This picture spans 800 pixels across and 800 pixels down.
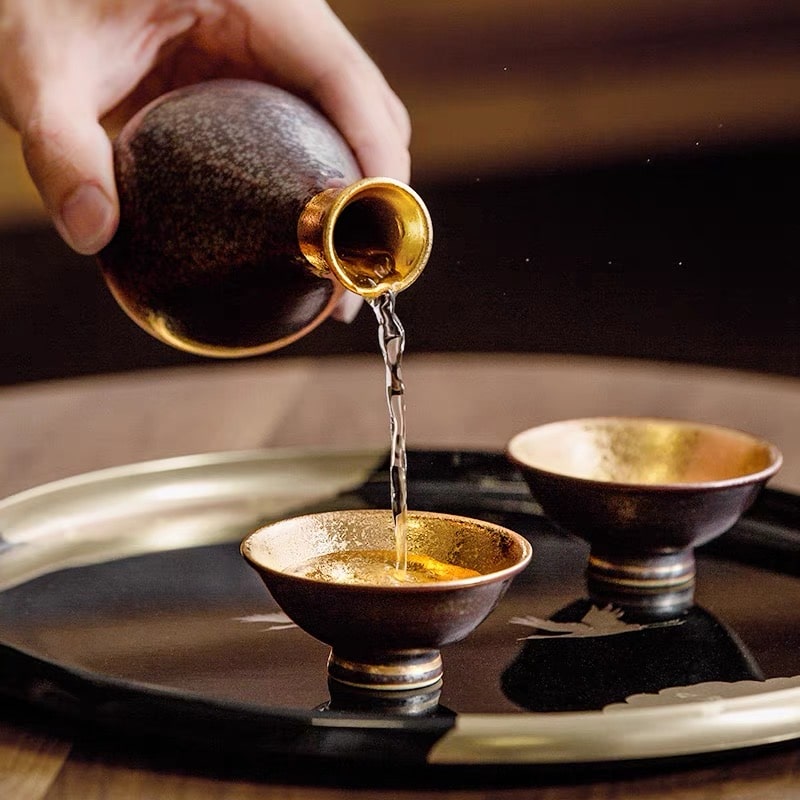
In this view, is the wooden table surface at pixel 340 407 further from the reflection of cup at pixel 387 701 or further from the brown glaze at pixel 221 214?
the reflection of cup at pixel 387 701

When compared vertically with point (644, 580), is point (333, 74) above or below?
above

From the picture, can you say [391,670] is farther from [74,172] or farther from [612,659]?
[74,172]

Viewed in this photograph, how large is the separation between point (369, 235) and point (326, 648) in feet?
0.86

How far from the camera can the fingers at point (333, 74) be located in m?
0.98

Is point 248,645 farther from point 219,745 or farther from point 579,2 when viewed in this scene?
point 579,2

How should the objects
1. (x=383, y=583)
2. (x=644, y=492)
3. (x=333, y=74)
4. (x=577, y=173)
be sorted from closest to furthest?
1. (x=383, y=583)
2. (x=644, y=492)
3. (x=333, y=74)
4. (x=577, y=173)

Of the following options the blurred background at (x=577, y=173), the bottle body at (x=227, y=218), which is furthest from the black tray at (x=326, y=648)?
the blurred background at (x=577, y=173)

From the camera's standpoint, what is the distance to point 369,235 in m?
0.81

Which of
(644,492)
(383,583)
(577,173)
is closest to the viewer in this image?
(383,583)

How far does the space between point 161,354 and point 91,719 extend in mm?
2857

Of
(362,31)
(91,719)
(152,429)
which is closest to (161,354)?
(362,31)

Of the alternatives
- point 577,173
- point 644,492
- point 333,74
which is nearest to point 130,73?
point 333,74

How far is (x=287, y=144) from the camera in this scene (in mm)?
838

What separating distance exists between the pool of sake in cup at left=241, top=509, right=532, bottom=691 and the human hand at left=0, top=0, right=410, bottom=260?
28 cm
